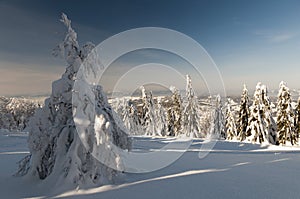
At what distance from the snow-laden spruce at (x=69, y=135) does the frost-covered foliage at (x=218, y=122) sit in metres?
43.2

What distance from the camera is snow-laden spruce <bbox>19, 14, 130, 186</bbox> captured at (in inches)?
326

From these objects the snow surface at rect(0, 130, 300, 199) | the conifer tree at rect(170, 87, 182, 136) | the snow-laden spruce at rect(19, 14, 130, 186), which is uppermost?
the conifer tree at rect(170, 87, 182, 136)

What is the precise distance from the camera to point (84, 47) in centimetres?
927

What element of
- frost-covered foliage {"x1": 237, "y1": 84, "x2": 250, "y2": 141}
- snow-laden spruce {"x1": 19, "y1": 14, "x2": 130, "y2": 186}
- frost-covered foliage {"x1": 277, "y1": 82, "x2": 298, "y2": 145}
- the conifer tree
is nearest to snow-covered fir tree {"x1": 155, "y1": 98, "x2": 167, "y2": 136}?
the conifer tree

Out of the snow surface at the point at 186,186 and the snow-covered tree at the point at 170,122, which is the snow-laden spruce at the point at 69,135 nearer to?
the snow surface at the point at 186,186

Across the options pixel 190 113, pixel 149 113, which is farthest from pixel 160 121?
pixel 190 113

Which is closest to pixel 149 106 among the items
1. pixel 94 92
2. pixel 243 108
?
pixel 243 108

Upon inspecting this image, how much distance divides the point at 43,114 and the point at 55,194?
10.7ft

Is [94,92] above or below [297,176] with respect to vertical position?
above

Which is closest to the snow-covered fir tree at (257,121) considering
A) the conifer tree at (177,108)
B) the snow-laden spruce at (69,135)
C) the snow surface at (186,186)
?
the conifer tree at (177,108)

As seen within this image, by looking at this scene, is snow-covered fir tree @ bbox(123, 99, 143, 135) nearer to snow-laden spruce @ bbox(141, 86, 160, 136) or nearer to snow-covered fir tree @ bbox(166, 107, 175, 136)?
snow-laden spruce @ bbox(141, 86, 160, 136)

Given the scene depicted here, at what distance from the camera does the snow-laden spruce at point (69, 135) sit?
829cm

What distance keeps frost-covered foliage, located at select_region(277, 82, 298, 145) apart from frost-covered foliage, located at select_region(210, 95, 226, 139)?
50.8 feet

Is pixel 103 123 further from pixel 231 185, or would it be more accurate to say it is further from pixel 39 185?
pixel 231 185
